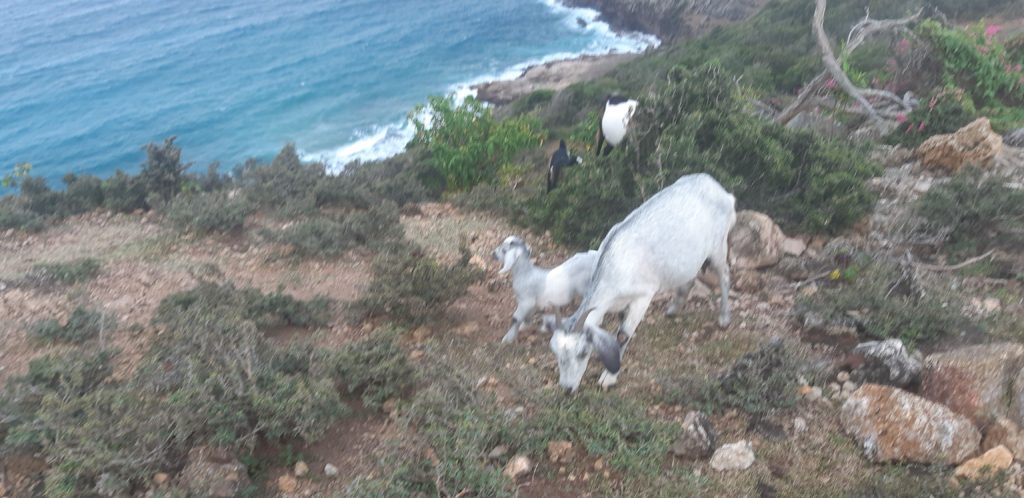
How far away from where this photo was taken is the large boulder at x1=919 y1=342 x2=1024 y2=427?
166 inches

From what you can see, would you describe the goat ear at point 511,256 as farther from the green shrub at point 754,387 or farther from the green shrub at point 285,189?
the green shrub at point 285,189

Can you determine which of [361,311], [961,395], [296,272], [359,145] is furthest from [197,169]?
[961,395]

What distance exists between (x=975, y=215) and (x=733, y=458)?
430cm

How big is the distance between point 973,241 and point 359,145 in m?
27.0

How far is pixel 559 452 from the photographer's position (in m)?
Answer: 4.35

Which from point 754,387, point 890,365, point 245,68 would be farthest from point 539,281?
point 245,68

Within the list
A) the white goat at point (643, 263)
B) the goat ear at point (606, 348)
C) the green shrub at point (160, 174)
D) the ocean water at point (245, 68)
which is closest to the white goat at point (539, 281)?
the white goat at point (643, 263)

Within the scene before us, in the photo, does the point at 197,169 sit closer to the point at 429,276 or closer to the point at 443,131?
the point at 443,131

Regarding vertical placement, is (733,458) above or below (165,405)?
below

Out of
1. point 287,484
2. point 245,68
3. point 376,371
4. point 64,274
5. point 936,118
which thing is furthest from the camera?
point 245,68

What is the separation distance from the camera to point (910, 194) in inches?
306

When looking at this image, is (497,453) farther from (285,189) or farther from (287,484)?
(285,189)

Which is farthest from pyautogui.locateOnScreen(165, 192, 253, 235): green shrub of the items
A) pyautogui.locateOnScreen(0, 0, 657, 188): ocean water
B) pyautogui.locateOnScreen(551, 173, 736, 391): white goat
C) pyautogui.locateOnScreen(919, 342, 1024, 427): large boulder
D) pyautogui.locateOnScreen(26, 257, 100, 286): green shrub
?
pyautogui.locateOnScreen(0, 0, 657, 188): ocean water

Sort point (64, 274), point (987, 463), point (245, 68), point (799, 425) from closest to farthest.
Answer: point (987, 463) → point (799, 425) → point (64, 274) → point (245, 68)
